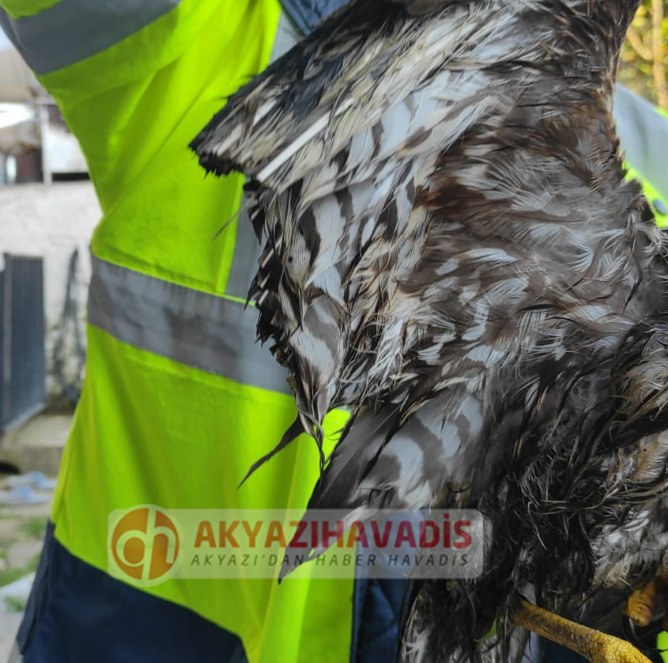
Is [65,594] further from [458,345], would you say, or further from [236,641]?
[458,345]

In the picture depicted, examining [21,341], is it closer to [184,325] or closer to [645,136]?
[184,325]

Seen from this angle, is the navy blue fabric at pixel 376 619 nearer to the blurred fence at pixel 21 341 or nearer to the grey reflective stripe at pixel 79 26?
the grey reflective stripe at pixel 79 26

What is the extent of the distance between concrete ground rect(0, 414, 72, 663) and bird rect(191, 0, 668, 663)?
39.1 inches

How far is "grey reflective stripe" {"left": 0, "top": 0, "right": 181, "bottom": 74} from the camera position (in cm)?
47

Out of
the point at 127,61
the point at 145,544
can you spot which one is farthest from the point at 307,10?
the point at 145,544

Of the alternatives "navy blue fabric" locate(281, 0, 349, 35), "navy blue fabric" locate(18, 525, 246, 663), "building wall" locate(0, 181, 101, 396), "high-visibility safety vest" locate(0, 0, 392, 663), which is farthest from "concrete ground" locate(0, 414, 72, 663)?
"navy blue fabric" locate(281, 0, 349, 35)

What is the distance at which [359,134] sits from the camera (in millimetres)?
367

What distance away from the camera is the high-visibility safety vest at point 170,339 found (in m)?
0.49

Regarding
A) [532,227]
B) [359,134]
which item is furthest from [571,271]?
[359,134]

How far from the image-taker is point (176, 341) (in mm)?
545

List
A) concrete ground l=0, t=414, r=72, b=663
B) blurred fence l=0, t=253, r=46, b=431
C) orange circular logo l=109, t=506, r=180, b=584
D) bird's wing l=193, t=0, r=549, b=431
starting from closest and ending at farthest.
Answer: bird's wing l=193, t=0, r=549, b=431
orange circular logo l=109, t=506, r=180, b=584
concrete ground l=0, t=414, r=72, b=663
blurred fence l=0, t=253, r=46, b=431

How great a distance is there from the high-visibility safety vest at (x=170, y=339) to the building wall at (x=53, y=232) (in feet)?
6.71

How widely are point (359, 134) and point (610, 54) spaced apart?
0.59ft

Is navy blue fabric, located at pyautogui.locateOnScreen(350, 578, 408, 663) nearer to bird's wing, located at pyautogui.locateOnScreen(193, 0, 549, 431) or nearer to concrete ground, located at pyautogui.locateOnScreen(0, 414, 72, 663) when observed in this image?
bird's wing, located at pyautogui.locateOnScreen(193, 0, 549, 431)
